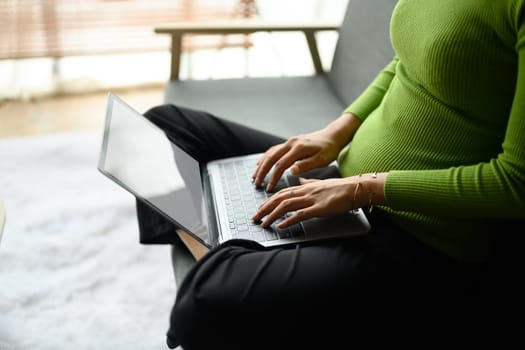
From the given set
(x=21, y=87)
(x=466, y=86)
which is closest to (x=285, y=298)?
(x=466, y=86)

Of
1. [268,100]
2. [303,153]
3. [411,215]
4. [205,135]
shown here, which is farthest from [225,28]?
[411,215]

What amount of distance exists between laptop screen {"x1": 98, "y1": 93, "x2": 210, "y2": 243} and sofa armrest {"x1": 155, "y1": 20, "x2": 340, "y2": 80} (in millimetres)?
524

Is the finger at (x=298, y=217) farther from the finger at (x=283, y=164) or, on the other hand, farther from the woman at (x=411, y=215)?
the finger at (x=283, y=164)

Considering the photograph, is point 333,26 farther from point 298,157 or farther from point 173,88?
point 298,157

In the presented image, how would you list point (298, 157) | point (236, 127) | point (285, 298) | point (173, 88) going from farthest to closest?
point (173, 88) → point (236, 127) → point (298, 157) → point (285, 298)

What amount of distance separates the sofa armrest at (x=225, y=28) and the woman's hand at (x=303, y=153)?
22.9 inches

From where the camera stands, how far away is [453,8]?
862 mm

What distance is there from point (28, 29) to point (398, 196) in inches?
79.2

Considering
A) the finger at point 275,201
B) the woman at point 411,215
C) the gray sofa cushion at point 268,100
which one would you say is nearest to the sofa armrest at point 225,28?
the gray sofa cushion at point 268,100

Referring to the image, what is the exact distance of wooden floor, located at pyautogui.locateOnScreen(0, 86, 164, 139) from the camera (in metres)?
2.12

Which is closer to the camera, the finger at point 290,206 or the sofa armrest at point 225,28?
the finger at point 290,206

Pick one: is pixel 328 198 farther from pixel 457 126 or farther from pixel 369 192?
pixel 457 126

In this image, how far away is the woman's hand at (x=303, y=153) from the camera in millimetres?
1077

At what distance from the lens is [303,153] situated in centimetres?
110
